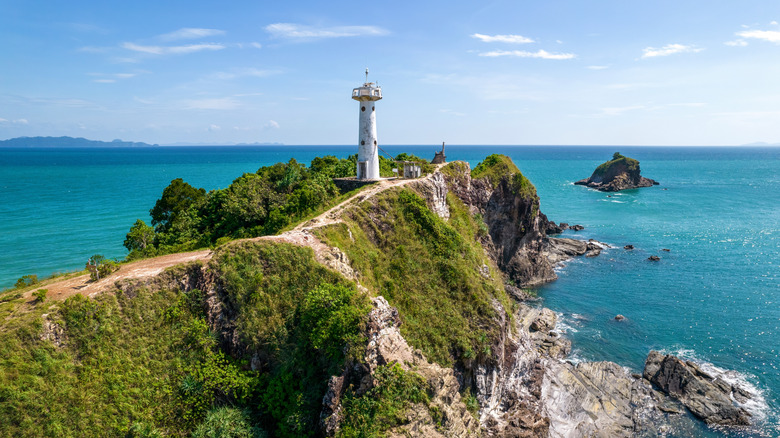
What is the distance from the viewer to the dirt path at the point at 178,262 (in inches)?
975

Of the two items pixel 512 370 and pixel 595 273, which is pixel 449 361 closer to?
pixel 512 370

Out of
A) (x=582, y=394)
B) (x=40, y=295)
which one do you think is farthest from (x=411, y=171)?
(x=40, y=295)

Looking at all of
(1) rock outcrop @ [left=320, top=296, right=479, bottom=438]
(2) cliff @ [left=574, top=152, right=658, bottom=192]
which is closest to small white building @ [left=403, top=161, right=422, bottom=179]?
(1) rock outcrop @ [left=320, top=296, right=479, bottom=438]

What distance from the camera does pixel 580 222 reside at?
10694 cm

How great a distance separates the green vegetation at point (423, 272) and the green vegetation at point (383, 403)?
4.97 m

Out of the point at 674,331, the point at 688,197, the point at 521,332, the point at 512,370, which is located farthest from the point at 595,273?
the point at 688,197

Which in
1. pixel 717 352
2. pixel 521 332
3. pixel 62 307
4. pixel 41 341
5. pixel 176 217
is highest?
pixel 176 217

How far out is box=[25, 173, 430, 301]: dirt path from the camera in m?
24.8

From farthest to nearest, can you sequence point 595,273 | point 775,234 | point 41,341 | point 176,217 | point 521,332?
point 775,234, point 595,273, point 176,217, point 521,332, point 41,341

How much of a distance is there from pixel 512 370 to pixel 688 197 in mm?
145180

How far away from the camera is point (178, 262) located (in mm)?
28172

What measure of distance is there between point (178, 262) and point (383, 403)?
57.0ft

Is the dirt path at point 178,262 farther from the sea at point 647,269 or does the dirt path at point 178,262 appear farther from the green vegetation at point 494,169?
the sea at point 647,269

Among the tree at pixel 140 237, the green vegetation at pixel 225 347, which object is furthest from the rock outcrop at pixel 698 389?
the tree at pixel 140 237
